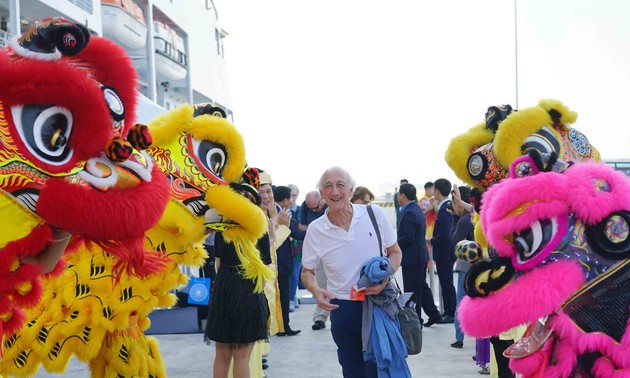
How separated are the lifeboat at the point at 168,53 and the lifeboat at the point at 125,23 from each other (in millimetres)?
1411

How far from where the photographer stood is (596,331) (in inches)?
99.3

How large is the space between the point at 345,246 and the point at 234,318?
3.72 ft

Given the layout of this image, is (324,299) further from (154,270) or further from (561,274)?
(561,274)

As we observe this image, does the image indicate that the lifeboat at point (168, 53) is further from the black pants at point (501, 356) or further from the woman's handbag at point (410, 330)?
the woman's handbag at point (410, 330)

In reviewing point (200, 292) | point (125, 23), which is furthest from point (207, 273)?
point (125, 23)

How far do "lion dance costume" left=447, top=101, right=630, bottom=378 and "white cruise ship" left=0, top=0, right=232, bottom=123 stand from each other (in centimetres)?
780

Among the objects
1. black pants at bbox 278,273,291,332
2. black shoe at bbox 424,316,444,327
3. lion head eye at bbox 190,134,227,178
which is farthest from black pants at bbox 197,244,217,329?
lion head eye at bbox 190,134,227,178

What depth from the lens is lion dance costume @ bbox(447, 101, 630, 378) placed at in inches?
99.0

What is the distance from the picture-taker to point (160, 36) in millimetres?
18609

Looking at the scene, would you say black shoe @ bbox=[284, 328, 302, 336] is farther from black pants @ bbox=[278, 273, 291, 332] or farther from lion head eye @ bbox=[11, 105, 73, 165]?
lion head eye @ bbox=[11, 105, 73, 165]

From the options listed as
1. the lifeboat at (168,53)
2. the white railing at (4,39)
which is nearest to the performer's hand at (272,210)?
the white railing at (4,39)

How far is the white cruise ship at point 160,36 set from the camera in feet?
40.5

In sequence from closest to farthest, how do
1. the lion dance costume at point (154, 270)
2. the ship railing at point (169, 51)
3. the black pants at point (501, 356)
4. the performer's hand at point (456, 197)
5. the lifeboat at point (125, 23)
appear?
the lion dance costume at point (154, 270) → the black pants at point (501, 356) → the performer's hand at point (456, 197) → the lifeboat at point (125, 23) → the ship railing at point (169, 51)

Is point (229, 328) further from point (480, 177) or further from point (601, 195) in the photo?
point (601, 195)
